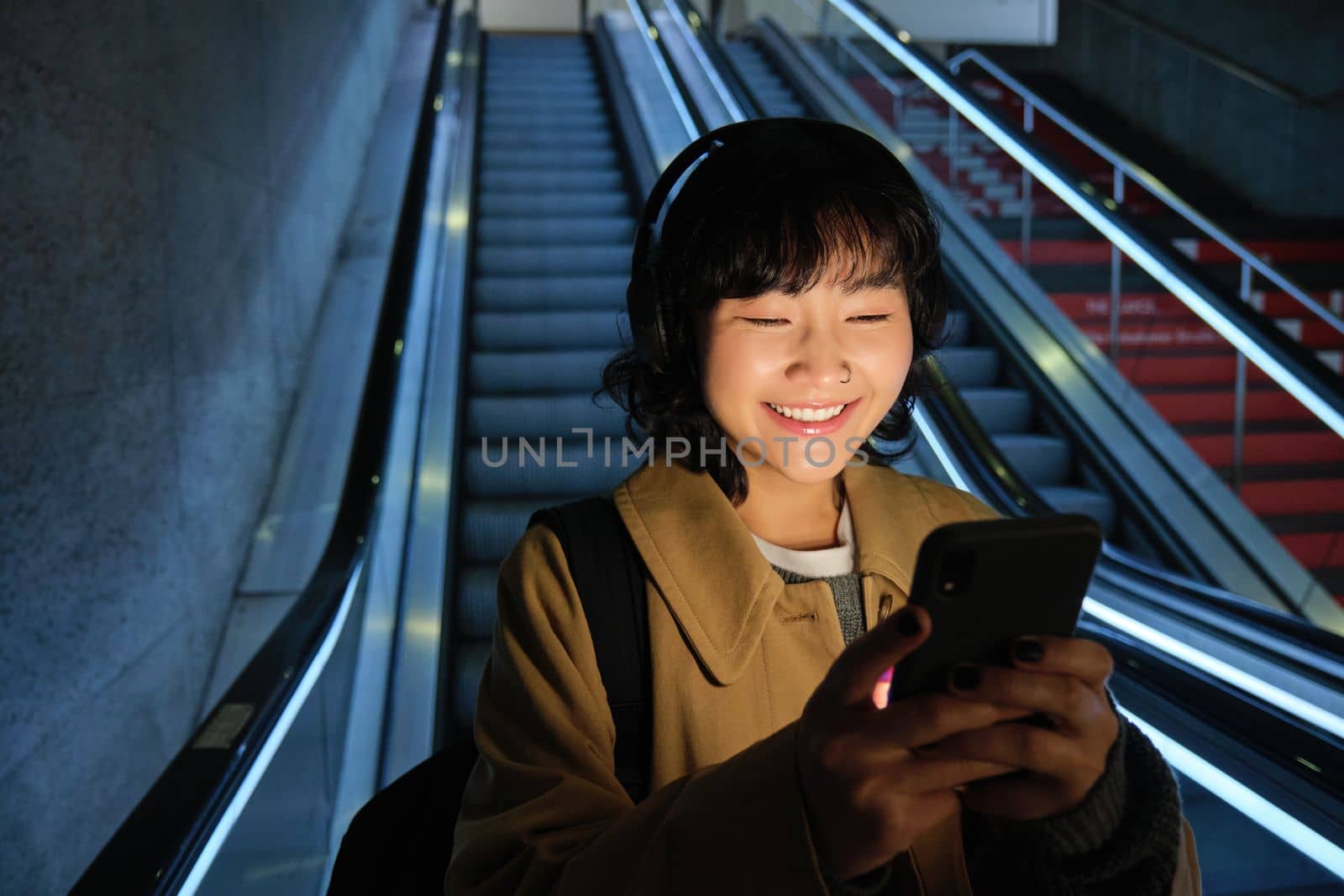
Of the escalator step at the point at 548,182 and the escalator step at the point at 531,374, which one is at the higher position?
the escalator step at the point at 548,182

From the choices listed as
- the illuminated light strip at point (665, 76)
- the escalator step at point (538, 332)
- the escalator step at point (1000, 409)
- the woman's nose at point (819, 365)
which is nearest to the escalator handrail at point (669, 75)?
the illuminated light strip at point (665, 76)

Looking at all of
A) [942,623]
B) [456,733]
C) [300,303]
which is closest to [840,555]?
[942,623]

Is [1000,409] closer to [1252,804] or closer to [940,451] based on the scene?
[940,451]

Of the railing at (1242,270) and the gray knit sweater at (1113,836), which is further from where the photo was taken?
the railing at (1242,270)

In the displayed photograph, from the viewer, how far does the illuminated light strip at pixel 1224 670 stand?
5.63 feet

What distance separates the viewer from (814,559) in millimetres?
1074

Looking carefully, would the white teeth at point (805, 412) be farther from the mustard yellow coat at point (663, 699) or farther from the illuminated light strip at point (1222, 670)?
the illuminated light strip at point (1222, 670)

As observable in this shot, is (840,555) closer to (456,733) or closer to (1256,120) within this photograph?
(456,733)

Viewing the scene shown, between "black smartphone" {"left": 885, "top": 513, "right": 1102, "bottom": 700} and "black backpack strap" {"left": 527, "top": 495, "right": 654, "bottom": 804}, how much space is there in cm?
36

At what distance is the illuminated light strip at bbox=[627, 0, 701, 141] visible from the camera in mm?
6023

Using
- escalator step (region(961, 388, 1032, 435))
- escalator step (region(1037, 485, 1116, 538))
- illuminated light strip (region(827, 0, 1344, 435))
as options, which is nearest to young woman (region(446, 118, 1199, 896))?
illuminated light strip (region(827, 0, 1344, 435))

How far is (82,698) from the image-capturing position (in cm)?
256

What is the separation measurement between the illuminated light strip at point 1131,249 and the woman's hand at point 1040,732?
2.87m

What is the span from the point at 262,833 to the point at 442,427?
2.26m
